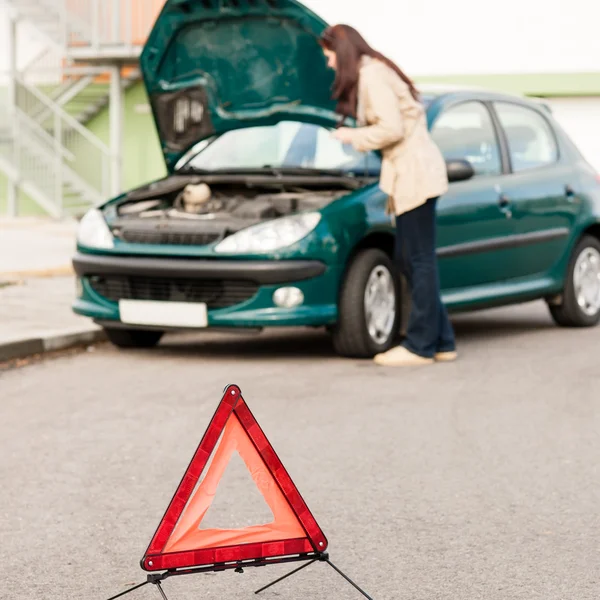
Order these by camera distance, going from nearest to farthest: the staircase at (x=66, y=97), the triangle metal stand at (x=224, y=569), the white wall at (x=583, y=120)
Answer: the triangle metal stand at (x=224, y=569) < the white wall at (x=583, y=120) < the staircase at (x=66, y=97)

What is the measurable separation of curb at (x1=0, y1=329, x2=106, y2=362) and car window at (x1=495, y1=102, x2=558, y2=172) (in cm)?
295

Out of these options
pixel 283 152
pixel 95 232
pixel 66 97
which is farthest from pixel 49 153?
pixel 95 232

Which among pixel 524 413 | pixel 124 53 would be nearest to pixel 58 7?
pixel 124 53

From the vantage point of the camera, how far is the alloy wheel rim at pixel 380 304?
895 cm

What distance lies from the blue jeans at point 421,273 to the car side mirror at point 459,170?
1.44 ft

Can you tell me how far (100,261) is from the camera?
9.07m

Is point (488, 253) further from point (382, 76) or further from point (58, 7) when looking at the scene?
point (58, 7)

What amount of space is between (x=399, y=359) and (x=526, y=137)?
94.1 inches

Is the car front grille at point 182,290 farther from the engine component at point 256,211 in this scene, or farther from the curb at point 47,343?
the curb at point 47,343

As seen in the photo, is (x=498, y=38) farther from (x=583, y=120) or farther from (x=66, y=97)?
(x=66, y=97)

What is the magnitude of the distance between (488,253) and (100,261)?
2455 mm

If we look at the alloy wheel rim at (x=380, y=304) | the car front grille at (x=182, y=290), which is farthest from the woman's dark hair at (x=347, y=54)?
the car front grille at (x=182, y=290)

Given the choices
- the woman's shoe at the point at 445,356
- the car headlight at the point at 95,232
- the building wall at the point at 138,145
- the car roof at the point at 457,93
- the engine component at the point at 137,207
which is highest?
the car roof at the point at 457,93

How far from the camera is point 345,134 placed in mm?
8664
